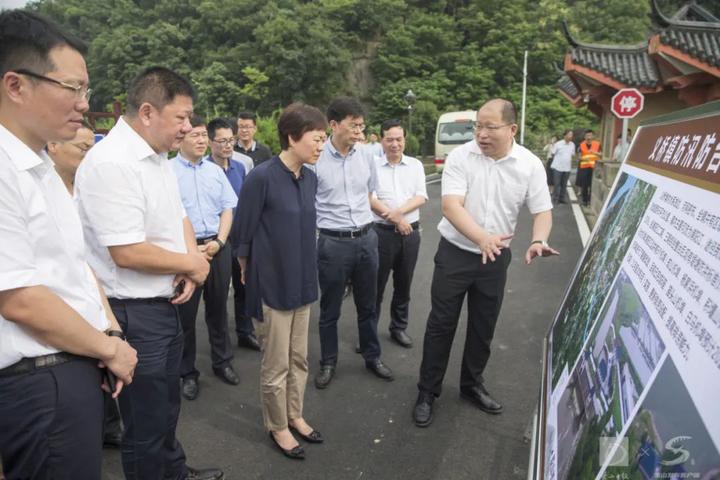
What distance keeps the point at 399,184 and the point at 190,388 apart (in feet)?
7.51

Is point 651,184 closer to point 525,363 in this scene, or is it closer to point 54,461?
point 54,461

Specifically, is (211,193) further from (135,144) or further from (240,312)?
(135,144)

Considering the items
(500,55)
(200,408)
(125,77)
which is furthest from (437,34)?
(200,408)

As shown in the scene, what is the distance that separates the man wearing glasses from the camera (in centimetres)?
482

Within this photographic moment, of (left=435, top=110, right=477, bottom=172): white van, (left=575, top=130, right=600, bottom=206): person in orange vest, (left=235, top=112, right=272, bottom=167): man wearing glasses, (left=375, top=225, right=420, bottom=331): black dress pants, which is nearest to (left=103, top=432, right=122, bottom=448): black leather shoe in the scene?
(left=375, top=225, right=420, bottom=331): black dress pants

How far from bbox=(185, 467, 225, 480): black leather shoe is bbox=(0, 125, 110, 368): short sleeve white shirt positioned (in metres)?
1.27

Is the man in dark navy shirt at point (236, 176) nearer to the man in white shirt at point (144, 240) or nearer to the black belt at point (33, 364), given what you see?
the man in white shirt at point (144, 240)

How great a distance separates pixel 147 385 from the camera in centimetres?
185

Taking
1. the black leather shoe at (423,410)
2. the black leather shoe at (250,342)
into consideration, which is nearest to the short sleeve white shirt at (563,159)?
the black leather shoe at (250,342)

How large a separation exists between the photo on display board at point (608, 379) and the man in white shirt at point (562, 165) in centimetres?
1100

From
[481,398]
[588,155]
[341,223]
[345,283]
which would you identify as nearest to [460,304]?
[481,398]

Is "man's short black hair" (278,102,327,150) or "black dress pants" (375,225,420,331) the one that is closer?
"man's short black hair" (278,102,327,150)

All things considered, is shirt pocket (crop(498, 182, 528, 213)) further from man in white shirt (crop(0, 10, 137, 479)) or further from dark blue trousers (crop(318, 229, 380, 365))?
man in white shirt (crop(0, 10, 137, 479))

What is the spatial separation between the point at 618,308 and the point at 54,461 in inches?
60.7
